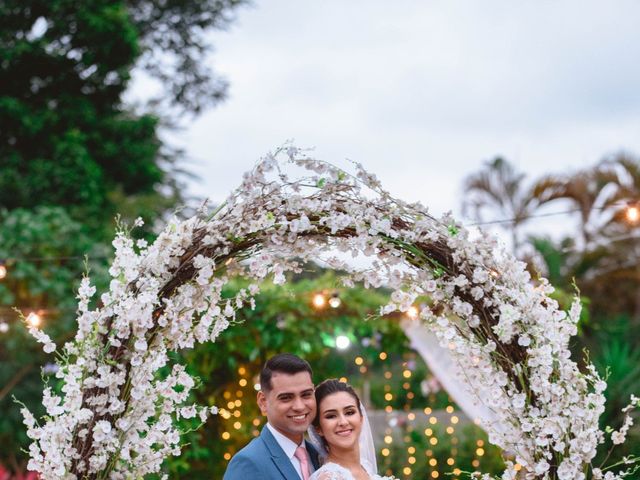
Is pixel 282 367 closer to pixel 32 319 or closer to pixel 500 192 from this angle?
pixel 32 319

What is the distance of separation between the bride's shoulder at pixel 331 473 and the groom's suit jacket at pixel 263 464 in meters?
0.09

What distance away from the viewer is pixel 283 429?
350 cm

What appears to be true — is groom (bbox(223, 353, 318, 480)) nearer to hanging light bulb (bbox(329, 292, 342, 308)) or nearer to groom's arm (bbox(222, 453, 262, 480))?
groom's arm (bbox(222, 453, 262, 480))

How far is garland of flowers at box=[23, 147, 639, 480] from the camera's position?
3.07 metres

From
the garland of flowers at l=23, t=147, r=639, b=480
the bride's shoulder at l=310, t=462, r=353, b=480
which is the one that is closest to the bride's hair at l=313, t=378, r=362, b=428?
the bride's shoulder at l=310, t=462, r=353, b=480

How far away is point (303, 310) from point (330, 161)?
4128 millimetres

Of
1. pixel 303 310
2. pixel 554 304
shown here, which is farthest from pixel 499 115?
pixel 554 304

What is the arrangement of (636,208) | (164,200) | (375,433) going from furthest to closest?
(164,200), (375,433), (636,208)

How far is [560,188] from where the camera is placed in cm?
1312

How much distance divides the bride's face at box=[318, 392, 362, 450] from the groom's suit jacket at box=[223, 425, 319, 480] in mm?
220

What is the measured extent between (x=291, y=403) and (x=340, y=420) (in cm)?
23

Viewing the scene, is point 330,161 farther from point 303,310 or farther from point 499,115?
point 499,115

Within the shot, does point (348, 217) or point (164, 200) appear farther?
point (164, 200)

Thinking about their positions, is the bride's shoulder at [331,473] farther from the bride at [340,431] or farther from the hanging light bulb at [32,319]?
the hanging light bulb at [32,319]
